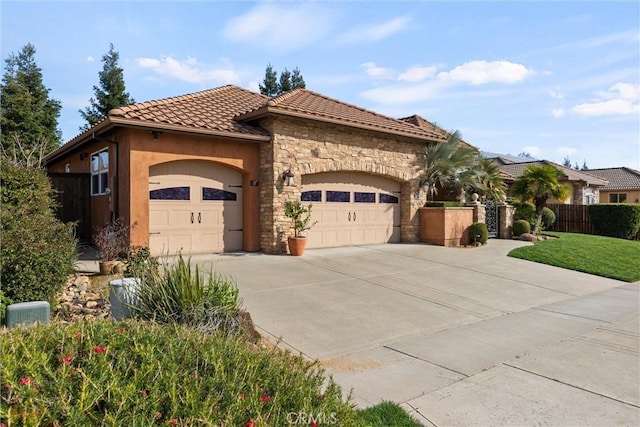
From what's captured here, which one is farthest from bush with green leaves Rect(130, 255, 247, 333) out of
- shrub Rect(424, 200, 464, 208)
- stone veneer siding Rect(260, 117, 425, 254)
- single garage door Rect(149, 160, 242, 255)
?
shrub Rect(424, 200, 464, 208)

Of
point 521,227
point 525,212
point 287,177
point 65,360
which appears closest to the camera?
point 65,360

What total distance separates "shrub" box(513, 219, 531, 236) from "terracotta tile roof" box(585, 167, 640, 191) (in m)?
25.1

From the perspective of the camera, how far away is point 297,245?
11.9 m

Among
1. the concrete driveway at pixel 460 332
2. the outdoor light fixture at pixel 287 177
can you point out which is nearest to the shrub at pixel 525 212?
the concrete driveway at pixel 460 332

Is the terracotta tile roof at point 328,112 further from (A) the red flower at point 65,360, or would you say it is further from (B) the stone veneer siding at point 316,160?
(A) the red flower at point 65,360

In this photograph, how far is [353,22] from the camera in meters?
9.19

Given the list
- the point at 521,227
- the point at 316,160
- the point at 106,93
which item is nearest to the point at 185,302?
the point at 316,160

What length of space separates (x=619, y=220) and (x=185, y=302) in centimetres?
2286

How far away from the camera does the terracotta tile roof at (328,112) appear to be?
40.1 feet

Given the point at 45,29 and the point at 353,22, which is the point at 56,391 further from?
the point at 353,22

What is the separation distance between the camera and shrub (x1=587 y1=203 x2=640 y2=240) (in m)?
20.7

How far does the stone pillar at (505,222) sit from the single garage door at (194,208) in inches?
456

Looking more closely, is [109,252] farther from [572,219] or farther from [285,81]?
[285,81]

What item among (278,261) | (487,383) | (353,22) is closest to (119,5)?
(353,22)
